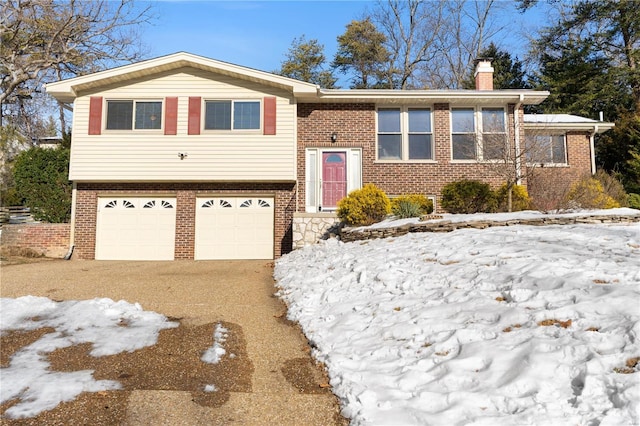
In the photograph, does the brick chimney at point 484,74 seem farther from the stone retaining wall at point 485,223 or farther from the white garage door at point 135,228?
the white garage door at point 135,228

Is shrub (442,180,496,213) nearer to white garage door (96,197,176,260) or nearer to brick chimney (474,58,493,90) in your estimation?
brick chimney (474,58,493,90)

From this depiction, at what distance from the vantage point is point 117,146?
1155 cm

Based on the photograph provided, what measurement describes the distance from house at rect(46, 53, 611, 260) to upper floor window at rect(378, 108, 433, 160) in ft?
0.11

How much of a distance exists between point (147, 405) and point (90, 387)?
59 cm

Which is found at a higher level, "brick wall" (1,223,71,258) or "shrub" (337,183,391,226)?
"shrub" (337,183,391,226)

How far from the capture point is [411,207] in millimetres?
9547

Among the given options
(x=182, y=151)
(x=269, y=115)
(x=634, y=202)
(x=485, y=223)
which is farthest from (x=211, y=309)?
(x=634, y=202)

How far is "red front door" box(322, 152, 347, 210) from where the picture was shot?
12055 millimetres

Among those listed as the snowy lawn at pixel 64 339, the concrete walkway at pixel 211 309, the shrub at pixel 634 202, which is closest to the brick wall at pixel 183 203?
the concrete walkway at pixel 211 309

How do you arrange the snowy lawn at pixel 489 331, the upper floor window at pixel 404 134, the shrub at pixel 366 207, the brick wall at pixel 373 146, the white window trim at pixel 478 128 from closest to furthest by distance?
the snowy lawn at pixel 489 331 → the shrub at pixel 366 207 → the white window trim at pixel 478 128 → the brick wall at pixel 373 146 → the upper floor window at pixel 404 134

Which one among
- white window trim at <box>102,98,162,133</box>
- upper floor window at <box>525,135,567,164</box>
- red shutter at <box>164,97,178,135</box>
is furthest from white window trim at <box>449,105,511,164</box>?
white window trim at <box>102,98,162,133</box>

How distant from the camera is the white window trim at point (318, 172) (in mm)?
11969

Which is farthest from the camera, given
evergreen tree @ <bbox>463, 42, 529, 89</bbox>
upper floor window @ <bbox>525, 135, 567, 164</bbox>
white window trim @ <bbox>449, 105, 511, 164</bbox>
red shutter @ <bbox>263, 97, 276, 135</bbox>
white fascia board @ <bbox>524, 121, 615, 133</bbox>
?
evergreen tree @ <bbox>463, 42, 529, 89</bbox>

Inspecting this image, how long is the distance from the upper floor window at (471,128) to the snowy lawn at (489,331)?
6.40 metres
